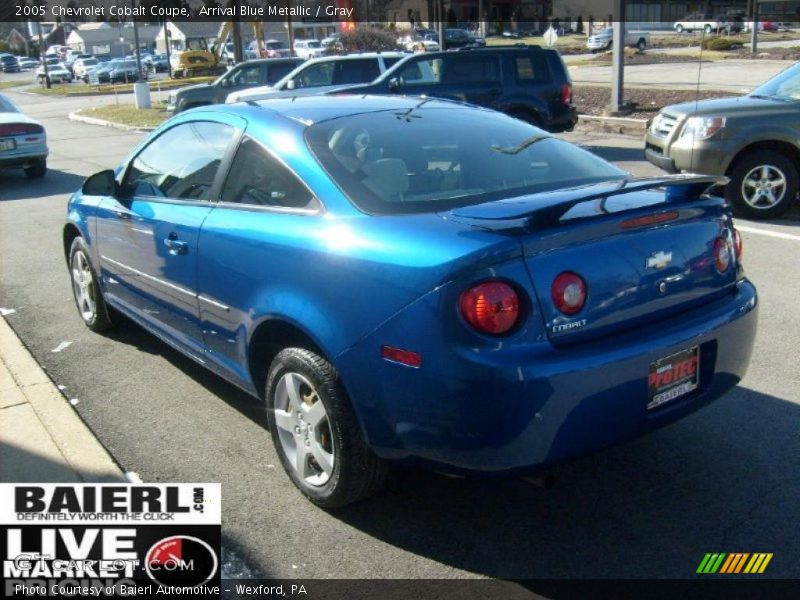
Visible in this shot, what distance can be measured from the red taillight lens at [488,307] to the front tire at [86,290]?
11.9 feet

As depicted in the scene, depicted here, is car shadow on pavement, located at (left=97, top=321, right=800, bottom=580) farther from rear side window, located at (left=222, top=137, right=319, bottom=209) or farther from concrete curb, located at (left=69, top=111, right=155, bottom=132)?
concrete curb, located at (left=69, top=111, right=155, bottom=132)

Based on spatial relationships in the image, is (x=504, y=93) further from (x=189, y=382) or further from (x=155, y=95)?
(x=155, y=95)

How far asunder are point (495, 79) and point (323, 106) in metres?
10.4

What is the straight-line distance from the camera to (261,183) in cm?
408

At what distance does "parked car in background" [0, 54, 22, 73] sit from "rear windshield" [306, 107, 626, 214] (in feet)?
310

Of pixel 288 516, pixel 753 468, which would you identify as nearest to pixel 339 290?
pixel 288 516

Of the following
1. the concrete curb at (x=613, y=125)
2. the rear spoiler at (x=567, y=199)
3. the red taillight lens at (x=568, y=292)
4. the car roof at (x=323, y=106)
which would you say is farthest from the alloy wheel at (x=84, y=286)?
the concrete curb at (x=613, y=125)

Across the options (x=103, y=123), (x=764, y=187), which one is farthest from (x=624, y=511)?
(x=103, y=123)

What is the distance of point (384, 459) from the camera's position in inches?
135

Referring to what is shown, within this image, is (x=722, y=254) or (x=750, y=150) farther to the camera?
(x=750, y=150)

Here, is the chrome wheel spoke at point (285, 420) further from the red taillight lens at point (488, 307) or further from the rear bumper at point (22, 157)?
the rear bumper at point (22, 157)

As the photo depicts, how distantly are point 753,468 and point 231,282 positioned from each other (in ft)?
8.25

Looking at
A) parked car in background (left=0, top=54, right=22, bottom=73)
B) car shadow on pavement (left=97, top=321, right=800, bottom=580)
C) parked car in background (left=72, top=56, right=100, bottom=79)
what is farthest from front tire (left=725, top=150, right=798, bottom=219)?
parked car in background (left=0, top=54, right=22, bottom=73)

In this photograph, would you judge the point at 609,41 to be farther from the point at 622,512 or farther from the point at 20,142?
the point at 622,512
